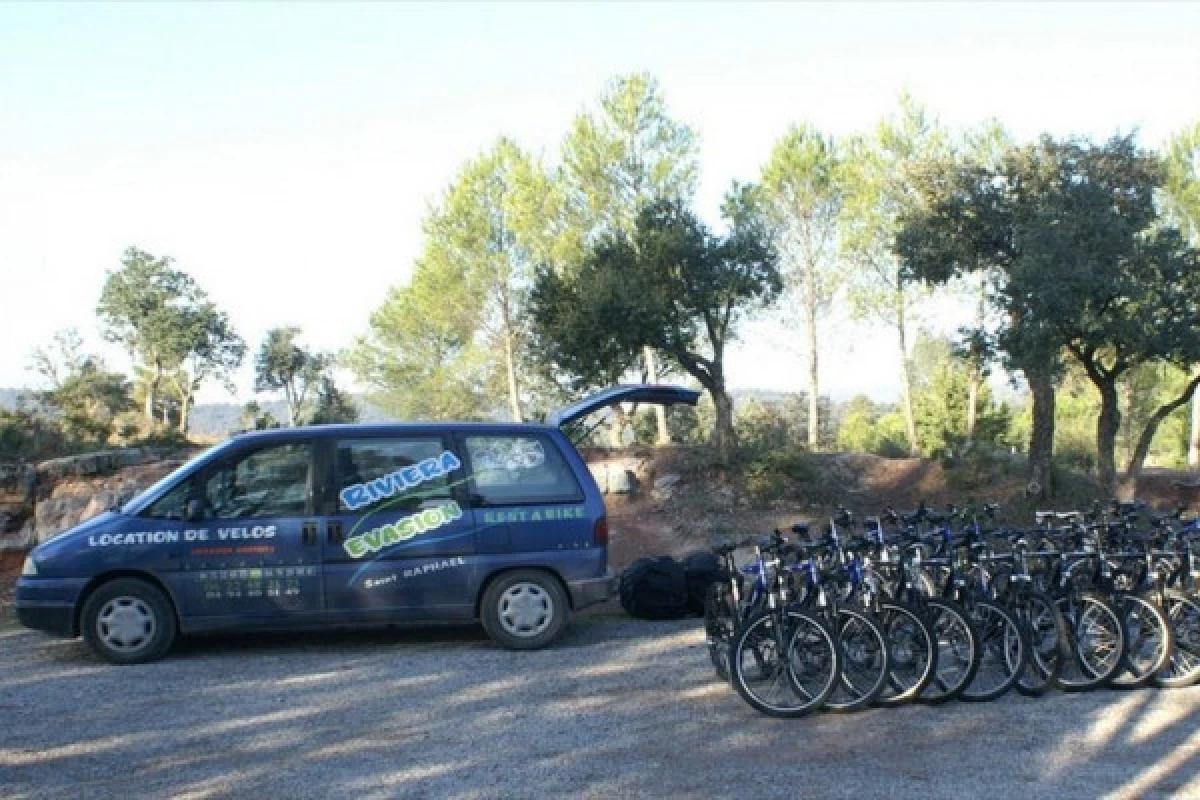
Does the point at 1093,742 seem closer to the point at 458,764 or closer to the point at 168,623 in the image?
the point at 458,764

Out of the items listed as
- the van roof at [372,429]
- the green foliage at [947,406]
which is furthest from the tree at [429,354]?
the van roof at [372,429]

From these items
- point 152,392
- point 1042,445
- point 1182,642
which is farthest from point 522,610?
point 152,392

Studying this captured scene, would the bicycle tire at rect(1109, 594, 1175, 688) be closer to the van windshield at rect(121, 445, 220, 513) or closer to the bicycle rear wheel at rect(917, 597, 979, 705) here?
the bicycle rear wheel at rect(917, 597, 979, 705)

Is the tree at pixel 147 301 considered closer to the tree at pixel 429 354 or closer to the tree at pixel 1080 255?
the tree at pixel 429 354

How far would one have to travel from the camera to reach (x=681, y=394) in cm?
1045

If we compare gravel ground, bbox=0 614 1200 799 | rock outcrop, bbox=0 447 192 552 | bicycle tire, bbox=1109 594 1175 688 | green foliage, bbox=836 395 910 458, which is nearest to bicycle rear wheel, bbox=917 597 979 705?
gravel ground, bbox=0 614 1200 799

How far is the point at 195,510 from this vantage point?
846cm

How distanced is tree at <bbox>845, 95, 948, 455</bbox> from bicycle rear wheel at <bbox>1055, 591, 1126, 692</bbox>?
20734 mm

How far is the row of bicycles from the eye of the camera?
6.85 metres

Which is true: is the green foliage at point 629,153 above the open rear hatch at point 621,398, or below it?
above

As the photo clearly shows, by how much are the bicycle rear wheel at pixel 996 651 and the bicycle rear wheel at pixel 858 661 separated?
0.63m

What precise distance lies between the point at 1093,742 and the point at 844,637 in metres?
1.46

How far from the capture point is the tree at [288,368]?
32844 mm

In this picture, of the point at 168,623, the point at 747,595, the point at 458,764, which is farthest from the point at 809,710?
the point at 168,623
